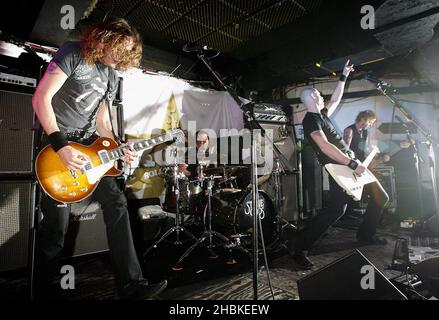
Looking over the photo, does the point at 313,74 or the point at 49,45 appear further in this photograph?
the point at 313,74

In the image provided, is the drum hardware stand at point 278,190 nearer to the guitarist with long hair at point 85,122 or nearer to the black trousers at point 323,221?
the black trousers at point 323,221

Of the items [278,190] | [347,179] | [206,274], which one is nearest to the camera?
[206,274]

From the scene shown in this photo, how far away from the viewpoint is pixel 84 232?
309cm

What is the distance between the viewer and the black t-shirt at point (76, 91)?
6.29 feet

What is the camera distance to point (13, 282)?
98.2 inches

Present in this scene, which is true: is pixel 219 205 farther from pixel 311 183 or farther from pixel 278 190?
pixel 311 183

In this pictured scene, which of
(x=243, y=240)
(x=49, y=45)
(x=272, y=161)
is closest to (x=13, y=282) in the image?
(x=243, y=240)

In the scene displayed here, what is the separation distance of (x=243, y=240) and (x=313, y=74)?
14.4 ft

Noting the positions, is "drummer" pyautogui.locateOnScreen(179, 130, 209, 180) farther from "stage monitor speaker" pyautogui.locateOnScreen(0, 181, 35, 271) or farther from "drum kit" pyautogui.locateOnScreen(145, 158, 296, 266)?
"stage monitor speaker" pyautogui.locateOnScreen(0, 181, 35, 271)

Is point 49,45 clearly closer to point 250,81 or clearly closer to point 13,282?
point 13,282

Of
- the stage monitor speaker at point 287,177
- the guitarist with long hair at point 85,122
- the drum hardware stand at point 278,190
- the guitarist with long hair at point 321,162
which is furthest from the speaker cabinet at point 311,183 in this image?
the guitarist with long hair at point 85,122

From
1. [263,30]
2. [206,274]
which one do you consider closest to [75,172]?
[206,274]

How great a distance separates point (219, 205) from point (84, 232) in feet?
5.52

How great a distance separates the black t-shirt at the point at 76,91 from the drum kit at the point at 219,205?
169 centimetres
